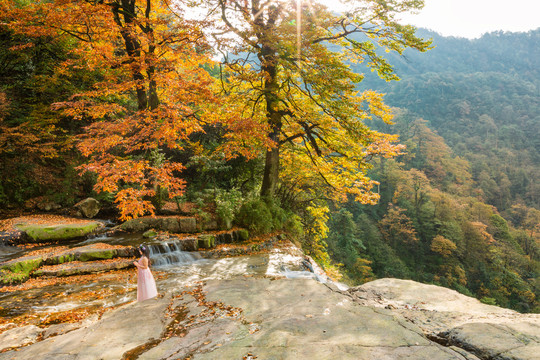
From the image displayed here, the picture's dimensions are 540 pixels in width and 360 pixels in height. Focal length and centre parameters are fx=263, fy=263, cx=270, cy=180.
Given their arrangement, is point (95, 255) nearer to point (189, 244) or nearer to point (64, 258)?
point (64, 258)

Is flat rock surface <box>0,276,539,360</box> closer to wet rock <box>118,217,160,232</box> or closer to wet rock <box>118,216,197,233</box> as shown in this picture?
wet rock <box>118,216,197,233</box>

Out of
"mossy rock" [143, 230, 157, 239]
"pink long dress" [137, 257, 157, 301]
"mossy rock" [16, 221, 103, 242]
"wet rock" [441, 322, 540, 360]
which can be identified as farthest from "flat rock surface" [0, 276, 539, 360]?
"mossy rock" [16, 221, 103, 242]

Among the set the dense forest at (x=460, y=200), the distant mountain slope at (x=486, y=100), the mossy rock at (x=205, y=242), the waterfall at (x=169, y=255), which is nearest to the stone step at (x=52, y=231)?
the waterfall at (x=169, y=255)

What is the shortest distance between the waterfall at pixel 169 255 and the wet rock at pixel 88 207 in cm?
519

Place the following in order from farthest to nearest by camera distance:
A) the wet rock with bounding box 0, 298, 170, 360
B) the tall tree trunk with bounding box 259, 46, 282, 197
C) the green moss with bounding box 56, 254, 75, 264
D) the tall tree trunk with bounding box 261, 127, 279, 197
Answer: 1. the tall tree trunk with bounding box 261, 127, 279, 197
2. the tall tree trunk with bounding box 259, 46, 282, 197
3. the green moss with bounding box 56, 254, 75, 264
4. the wet rock with bounding box 0, 298, 170, 360

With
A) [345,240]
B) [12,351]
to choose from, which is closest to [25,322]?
[12,351]

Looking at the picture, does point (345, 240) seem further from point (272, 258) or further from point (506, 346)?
point (506, 346)

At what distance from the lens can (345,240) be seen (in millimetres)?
35125

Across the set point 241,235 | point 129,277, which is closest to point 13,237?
point 129,277

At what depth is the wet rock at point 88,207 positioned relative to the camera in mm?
11383

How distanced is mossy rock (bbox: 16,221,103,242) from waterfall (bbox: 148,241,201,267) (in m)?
2.94

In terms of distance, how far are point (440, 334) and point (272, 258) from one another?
587 centimetres

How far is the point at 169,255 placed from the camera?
8.20 metres

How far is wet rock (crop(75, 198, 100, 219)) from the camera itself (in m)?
11.4
